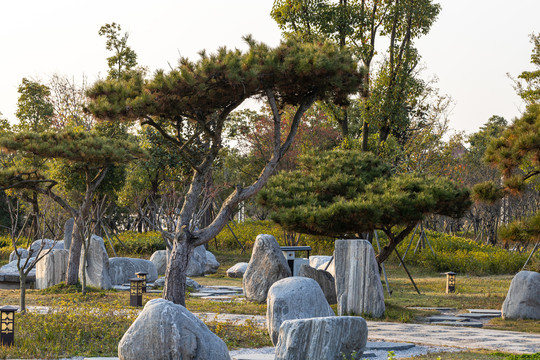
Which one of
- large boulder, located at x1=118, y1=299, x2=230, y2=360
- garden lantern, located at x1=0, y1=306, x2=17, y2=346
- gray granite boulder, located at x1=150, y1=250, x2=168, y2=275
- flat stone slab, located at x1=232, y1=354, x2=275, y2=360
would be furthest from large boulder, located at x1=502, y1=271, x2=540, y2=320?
gray granite boulder, located at x1=150, y1=250, x2=168, y2=275

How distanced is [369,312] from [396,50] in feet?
38.5

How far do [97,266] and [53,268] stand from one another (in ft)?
4.20

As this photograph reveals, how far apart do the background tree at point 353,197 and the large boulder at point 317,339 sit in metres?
5.51

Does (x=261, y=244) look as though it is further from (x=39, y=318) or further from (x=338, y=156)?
(x=39, y=318)

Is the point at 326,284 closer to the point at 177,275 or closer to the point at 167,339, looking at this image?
the point at 177,275

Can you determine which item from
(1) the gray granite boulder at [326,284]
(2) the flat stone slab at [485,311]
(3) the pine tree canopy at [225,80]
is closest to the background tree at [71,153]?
(3) the pine tree canopy at [225,80]

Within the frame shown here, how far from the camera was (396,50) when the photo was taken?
67.8ft

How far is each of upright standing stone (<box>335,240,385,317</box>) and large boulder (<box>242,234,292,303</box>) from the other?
2.39 m

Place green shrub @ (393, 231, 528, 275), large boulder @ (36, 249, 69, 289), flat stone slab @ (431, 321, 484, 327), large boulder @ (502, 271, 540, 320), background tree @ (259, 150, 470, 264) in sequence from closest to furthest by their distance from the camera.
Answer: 1. flat stone slab @ (431, 321, 484, 327)
2. large boulder @ (502, 271, 540, 320)
3. background tree @ (259, 150, 470, 264)
4. large boulder @ (36, 249, 69, 289)
5. green shrub @ (393, 231, 528, 275)

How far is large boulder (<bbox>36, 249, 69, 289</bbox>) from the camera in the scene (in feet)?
53.3

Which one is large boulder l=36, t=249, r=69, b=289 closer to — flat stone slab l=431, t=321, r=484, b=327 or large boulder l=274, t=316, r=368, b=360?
flat stone slab l=431, t=321, r=484, b=327

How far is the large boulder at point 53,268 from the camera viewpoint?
16250 millimetres

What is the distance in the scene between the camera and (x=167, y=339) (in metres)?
6.25

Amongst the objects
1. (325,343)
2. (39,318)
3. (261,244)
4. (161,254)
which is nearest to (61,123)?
(161,254)
